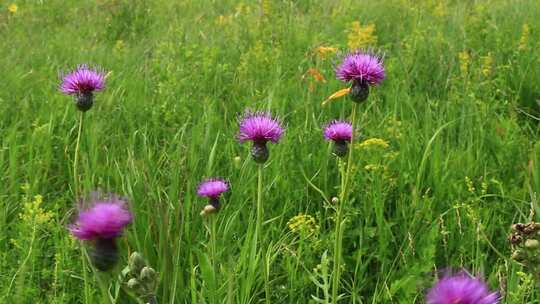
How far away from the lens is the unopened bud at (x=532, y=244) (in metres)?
1.01

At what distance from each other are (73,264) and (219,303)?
52 centimetres

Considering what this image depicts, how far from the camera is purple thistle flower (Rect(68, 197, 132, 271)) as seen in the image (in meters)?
0.84

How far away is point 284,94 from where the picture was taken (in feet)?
9.69

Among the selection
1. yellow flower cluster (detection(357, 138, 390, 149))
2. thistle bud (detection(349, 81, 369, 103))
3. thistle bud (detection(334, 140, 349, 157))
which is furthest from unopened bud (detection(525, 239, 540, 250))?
yellow flower cluster (detection(357, 138, 390, 149))

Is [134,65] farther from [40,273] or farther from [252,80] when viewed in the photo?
[40,273]

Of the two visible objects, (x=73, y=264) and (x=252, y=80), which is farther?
(x=252, y=80)

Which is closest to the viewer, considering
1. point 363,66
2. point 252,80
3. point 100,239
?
point 100,239

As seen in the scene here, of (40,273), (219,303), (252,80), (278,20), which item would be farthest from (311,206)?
(278,20)

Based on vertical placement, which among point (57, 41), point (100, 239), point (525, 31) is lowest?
point (57, 41)

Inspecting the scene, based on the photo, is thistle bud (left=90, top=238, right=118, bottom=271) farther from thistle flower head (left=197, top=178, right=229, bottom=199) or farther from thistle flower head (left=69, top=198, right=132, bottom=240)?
thistle flower head (left=197, top=178, right=229, bottom=199)

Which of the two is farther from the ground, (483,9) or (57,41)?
(483,9)

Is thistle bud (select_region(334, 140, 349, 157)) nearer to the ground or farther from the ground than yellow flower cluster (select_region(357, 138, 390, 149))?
farther from the ground

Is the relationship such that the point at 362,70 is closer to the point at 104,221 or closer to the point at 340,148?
the point at 340,148

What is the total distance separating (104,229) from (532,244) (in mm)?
705
